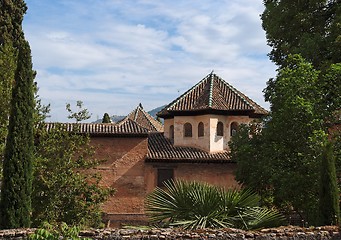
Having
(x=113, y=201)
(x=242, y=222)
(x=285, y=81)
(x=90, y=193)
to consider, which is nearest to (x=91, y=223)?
(x=90, y=193)

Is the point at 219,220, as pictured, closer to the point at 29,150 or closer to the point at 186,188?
the point at 186,188

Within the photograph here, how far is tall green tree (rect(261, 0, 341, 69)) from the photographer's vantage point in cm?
1700

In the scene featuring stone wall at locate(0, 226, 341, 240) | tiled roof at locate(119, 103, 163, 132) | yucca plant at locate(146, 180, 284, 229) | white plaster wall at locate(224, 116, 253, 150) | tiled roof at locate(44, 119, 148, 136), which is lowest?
stone wall at locate(0, 226, 341, 240)

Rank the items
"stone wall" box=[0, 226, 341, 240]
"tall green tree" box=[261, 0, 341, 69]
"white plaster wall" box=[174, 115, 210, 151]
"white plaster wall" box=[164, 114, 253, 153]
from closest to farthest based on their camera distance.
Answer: "stone wall" box=[0, 226, 341, 240] < "tall green tree" box=[261, 0, 341, 69] < "white plaster wall" box=[164, 114, 253, 153] < "white plaster wall" box=[174, 115, 210, 151]

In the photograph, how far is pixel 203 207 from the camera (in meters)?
10.7

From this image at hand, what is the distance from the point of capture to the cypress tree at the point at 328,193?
12.1m

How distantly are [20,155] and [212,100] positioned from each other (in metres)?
13.9

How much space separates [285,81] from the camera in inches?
560

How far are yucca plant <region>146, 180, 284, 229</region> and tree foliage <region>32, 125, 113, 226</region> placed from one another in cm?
592

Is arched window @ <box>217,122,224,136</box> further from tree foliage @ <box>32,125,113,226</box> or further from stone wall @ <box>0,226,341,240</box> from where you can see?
stone wall @ <box>0,226,341,240</box>

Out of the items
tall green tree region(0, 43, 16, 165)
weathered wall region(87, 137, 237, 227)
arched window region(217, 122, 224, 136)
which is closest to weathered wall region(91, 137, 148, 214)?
weathered wall region(87, 137, 237, 227)

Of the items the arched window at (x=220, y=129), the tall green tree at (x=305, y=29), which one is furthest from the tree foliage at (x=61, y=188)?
the arched window at (x=220, y=129)

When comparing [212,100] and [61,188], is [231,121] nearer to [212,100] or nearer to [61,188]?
[212,100]

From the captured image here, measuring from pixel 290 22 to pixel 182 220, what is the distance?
11.8m
